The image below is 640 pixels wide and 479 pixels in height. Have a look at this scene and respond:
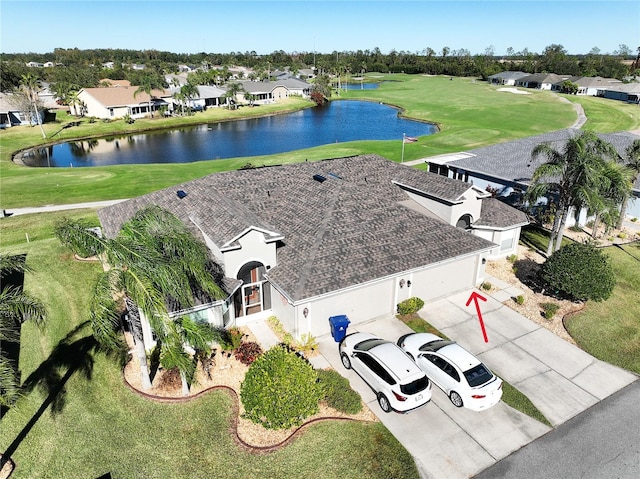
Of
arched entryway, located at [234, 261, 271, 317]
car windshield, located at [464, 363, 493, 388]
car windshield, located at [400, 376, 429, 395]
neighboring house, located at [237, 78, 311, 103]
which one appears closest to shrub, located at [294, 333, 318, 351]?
arched entryway, located at [234, 261, 271, 317]

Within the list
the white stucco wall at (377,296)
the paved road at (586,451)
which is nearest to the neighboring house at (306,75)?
the white stucco wall at (377,296)

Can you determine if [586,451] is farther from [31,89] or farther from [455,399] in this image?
[31,89]

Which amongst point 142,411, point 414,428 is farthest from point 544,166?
point 142,411

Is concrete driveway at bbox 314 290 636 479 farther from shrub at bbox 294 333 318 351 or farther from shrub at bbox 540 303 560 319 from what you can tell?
shrub at bbox 540 303 560 319

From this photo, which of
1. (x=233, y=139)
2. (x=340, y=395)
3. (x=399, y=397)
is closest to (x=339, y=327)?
(x=340, y=395)

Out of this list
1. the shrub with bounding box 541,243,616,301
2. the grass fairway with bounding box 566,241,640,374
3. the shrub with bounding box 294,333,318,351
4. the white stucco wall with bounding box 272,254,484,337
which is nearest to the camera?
the shrub with bounding box 294,333,318,351
